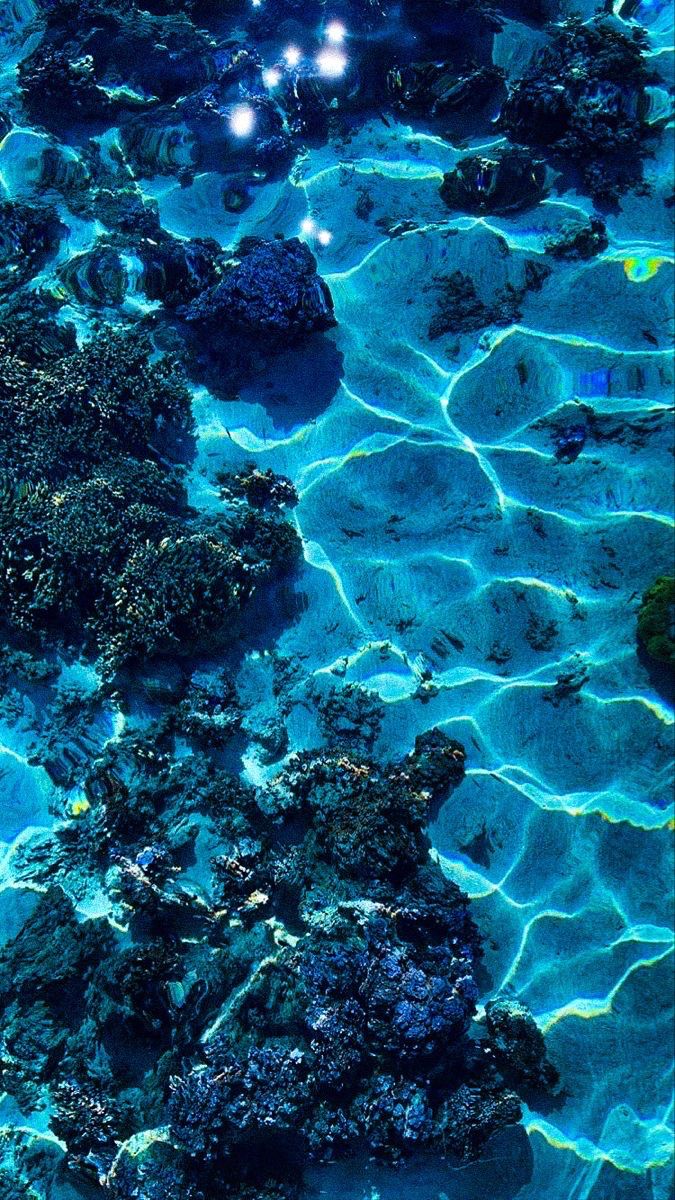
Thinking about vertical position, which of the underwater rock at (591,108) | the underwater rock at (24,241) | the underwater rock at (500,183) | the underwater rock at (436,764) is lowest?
the underwater rock at (436,764)

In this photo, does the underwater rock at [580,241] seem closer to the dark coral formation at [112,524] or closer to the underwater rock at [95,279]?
the dark coral formation at [112,524]

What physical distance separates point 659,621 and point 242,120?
749 cm

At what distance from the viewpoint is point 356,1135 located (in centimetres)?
570

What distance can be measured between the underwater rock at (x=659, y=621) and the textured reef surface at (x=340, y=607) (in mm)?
26

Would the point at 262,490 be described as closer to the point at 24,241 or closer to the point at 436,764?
the point at 436,764

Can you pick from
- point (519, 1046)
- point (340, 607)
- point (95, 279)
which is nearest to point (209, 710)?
point (340, 607)

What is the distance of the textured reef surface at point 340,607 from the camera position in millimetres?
5965

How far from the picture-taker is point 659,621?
690 centimetres

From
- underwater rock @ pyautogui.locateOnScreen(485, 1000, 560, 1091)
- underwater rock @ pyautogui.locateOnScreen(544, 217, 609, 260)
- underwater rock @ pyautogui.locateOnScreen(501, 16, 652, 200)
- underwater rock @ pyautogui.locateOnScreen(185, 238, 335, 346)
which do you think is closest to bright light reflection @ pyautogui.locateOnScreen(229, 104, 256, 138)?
underwater rock @ pyautogui.locateOnScreen(185, 238, 335, 346)

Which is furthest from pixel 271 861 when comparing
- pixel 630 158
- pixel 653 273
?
pixel 630 158

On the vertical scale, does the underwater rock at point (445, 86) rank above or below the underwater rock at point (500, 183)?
above

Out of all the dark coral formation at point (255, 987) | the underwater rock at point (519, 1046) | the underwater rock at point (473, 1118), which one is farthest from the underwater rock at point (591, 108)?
the underwater rock at point (473, 1118)

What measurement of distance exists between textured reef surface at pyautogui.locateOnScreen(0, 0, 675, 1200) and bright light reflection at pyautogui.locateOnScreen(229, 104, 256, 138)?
78 millimetres

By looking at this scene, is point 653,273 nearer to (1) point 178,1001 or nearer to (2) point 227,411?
(2) point 227,411
